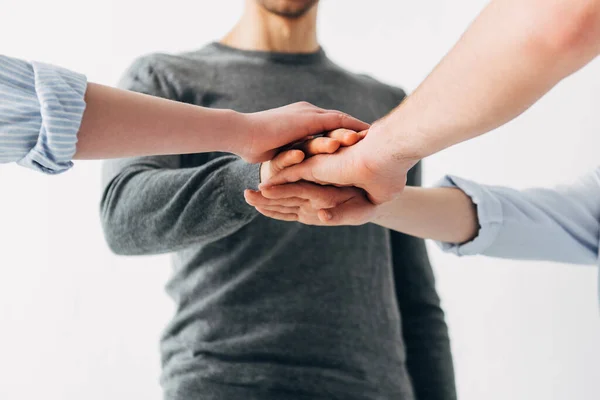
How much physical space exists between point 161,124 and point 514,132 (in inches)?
39.4

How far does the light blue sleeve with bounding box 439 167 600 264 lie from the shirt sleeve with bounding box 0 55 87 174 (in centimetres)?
62

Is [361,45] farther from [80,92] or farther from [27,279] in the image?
[80,92]

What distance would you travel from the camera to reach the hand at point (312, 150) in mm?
808

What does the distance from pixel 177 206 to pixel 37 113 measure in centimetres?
26

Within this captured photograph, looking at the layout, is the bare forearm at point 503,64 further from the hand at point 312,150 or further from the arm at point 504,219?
the arm at point 504,219

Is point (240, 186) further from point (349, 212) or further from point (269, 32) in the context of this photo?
point (269, 32)

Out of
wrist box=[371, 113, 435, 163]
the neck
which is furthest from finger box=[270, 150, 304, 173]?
the neck

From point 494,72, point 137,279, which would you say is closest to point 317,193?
A: point 494,72

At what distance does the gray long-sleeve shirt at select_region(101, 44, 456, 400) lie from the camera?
2.80 ft

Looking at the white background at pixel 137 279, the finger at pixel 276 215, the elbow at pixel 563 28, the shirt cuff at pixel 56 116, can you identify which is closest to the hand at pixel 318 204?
the finger at pixel 276 215

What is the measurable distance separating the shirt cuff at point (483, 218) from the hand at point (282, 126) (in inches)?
Result: 9.2

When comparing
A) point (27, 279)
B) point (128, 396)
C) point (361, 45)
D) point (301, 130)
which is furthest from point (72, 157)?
point (361, 45)

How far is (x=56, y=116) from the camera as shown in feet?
1.99

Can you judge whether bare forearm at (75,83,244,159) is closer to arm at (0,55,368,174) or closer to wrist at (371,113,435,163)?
arm at (0,55,368,174)
